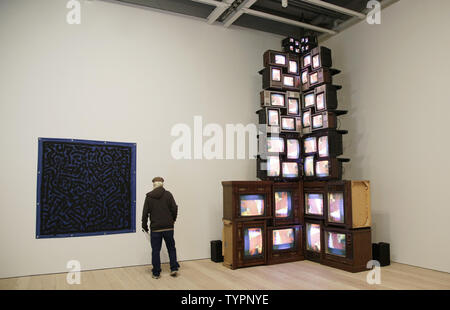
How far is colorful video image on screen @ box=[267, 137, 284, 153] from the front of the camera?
6.27 metres

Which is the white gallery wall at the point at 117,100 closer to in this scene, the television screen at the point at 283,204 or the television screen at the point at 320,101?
the television screen at the point at 283,204

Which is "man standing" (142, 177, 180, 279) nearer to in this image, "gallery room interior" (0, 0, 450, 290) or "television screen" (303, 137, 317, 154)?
"gallery room interior" (0, 0, 450, 290)

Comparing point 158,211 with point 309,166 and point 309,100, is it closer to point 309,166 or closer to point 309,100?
point 309,166

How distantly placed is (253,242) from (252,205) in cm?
60

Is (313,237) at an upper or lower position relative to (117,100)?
lower

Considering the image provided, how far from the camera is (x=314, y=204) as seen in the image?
20.3ft

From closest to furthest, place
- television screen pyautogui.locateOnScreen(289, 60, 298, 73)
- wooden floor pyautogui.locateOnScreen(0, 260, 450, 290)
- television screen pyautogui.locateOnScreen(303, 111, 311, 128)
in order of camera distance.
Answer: wooden floor pyautogui.locateOnScreen(0, 260, 450, 290)
television screen pyautogui.locateOnScreen(303, 111, 311, 128)
television screen pyautogui.locateOnScreen(289, 60, 298, 73)

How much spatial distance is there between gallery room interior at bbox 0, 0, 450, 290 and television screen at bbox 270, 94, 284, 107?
0.35 feet

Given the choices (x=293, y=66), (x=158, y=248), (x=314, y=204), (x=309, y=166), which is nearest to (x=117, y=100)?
(x=158, y=248)

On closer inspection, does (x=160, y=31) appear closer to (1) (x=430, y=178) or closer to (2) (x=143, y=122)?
(2) (x=143, y=122)

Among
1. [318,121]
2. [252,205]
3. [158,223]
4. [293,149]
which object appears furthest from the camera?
[293,149]

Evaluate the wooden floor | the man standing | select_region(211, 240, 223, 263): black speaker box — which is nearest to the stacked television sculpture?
select_region(211, 240, 223, 263): black speaker box

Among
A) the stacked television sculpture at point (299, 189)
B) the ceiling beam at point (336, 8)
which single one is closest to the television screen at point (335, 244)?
the stacked television sculpture at point (299, 189)

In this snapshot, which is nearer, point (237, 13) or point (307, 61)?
point (237, 13)
